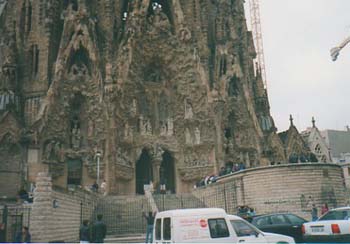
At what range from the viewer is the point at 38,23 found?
33.8m

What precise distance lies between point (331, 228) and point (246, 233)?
2898mm

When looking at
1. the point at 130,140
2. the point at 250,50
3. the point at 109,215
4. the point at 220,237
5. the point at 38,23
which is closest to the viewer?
the point at 220,237

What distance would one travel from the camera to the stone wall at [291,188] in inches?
814

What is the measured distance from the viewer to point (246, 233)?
10.3 metres

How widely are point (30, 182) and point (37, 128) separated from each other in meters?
3.77

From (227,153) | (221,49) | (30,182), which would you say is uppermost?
(221,49)

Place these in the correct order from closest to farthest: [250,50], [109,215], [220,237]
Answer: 1. [220,237]
2. [109,215]
3. [250,50]

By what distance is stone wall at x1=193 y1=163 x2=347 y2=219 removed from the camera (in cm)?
2066

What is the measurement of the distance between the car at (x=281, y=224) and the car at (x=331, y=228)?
155 centimetres

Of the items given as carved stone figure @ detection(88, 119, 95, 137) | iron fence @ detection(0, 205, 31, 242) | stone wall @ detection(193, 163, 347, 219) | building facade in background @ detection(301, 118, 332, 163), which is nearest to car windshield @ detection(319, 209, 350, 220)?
stone wall @ detection(193, 163, 347, 219)

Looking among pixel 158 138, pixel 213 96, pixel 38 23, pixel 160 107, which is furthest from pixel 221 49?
pixel 38 23

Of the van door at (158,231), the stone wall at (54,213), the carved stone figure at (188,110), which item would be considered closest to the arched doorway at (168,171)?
the carved stone figure at (188,110)

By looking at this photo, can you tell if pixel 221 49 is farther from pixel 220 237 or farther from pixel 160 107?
pixel 220 237

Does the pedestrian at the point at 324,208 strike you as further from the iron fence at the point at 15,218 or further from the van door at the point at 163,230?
the iron fence at the point at 15,218
